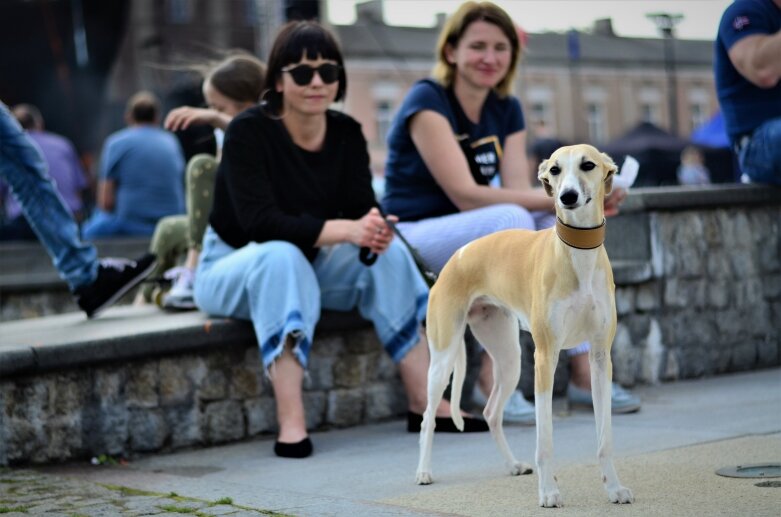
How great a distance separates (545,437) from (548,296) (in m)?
0.44

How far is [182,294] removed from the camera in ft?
23.3

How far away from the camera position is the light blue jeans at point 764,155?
7555mm

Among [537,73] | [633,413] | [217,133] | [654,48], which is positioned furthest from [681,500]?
[654,48]

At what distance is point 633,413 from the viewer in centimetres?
633

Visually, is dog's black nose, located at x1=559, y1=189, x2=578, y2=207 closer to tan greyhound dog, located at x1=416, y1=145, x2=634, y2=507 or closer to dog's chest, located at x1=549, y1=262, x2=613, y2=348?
tan greyhound dog, located at x1=416, y1=145, x2=634, y2=507

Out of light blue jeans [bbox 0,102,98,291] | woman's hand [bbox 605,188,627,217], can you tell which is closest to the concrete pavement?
woman's hand [bbox 605,188,627,217]

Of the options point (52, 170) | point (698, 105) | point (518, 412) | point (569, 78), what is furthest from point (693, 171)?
point (698, 105)

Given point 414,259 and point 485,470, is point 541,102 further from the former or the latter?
point 485,470

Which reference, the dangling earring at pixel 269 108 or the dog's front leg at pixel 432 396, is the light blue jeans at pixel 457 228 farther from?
the dog's front leg at pixel 432 396

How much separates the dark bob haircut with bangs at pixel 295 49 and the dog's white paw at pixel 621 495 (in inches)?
111

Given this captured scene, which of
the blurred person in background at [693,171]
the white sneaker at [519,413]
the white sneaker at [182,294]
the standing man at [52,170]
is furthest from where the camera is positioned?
the blurred person in background at [693,171]

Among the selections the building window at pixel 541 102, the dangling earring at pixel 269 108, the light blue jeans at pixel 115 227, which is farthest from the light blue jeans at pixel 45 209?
the building window at pixel 541 102

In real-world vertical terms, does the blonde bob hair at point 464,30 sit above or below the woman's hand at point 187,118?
above

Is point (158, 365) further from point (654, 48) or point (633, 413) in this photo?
point (654, 48)
